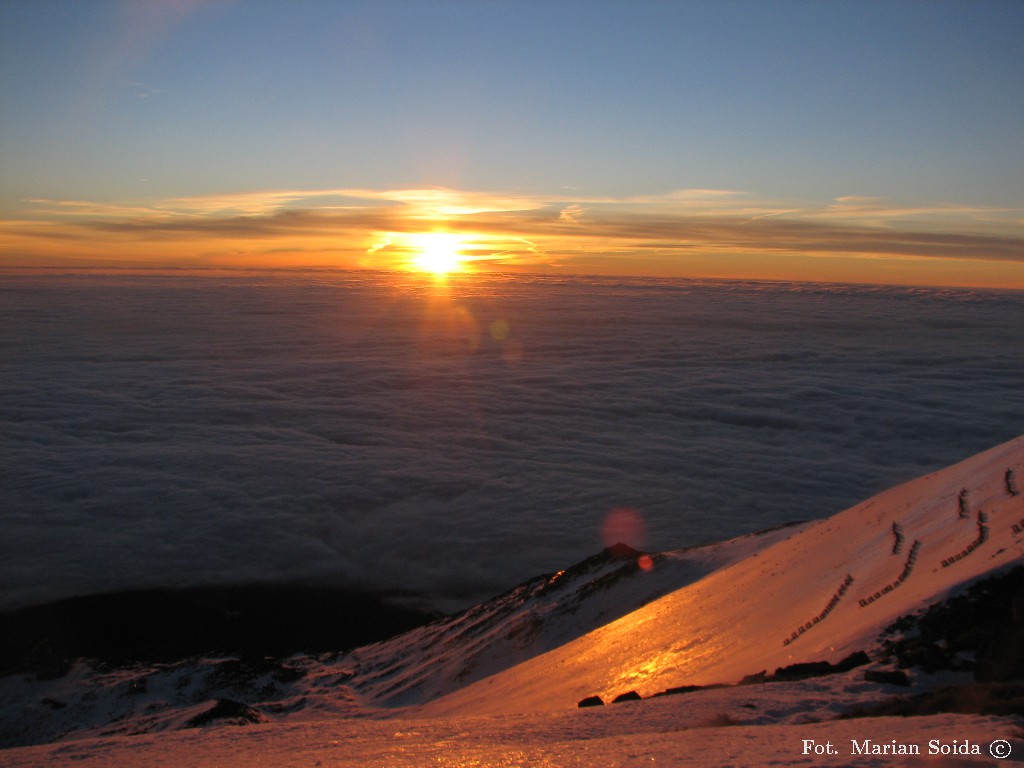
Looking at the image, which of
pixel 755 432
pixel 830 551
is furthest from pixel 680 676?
pixel 755 432

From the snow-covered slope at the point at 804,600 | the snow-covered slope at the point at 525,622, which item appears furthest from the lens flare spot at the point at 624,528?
the snow-covered slope at the point at 804,600

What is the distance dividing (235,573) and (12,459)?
11.2 meters

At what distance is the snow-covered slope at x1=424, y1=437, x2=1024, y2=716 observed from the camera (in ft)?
17.5

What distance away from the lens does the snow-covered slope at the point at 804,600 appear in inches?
209

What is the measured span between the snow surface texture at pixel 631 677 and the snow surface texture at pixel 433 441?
363cm

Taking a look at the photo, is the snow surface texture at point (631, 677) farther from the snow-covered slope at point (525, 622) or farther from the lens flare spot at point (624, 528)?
the lens flare spot at point (624, 528)

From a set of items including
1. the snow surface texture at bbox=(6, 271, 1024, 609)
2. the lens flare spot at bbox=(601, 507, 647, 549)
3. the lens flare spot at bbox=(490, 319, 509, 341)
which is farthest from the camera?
the lens flare spot at bbox=(490, 319, 509, 341)

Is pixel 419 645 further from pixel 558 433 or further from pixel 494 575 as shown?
pixel 558 433

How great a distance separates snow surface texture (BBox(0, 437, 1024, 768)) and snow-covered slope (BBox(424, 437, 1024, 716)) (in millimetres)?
32

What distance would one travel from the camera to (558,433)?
26125 mm

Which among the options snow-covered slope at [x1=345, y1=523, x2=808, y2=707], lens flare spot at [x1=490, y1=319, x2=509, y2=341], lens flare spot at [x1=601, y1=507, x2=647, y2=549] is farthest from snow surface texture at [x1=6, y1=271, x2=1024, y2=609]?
snow-covered slope at [x1=345, y1=523, x2=808, y2=707]

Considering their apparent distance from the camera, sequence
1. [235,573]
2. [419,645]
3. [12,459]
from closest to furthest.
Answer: [419,645], [235,573], [12,459]

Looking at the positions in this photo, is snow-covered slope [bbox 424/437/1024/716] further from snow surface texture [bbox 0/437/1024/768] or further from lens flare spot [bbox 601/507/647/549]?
lens flare spot [bbox 601/507/647/549]

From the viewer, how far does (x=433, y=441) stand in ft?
81.3
